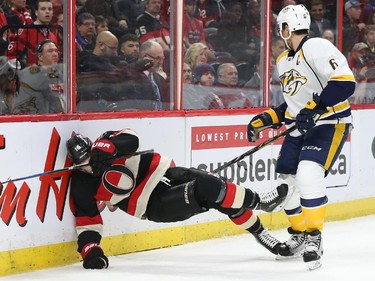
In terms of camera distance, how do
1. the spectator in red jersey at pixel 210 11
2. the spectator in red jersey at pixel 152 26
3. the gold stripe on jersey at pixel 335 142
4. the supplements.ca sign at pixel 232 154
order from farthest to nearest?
1. the spectator in red jersey at pixel 210 11
2. the supplements.ca sign at pixel 232 154
3. the spectator in red jersey at pixel 152 26
4. the gold stripe on jersey at pixel 335 142

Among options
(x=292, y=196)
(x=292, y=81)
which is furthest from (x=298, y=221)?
(x=292, y=81)

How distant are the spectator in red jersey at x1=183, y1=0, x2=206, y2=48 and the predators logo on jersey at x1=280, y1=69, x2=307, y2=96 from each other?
1015mm

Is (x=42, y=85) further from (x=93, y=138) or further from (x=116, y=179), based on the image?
(x=116, y=179)

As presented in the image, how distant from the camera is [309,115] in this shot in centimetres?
558

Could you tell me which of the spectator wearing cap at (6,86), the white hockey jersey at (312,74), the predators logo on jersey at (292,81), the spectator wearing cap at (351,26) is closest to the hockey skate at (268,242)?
the white hockey jersey at (312,74)

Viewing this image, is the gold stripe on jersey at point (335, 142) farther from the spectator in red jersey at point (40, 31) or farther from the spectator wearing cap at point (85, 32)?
the spectator in red jersey at point (40, 31)

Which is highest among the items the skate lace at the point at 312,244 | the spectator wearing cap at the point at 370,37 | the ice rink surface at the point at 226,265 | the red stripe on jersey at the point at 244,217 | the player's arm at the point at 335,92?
the spectator wearing cap at the point at 370,37

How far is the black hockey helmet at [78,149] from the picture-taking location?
18.5 feet

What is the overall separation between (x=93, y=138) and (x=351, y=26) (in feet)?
9.79

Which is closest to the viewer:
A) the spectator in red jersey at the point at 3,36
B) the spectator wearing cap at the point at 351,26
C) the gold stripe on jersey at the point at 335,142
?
the spectator in red jersey at the point at 3,36

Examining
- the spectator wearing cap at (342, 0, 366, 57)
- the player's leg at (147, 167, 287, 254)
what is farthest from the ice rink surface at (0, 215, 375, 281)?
Result: the spectator wearing cap at (342, 0, 366, 57)

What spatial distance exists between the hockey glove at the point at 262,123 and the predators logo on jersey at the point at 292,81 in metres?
0.20

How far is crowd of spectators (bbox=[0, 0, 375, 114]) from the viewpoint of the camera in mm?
5598

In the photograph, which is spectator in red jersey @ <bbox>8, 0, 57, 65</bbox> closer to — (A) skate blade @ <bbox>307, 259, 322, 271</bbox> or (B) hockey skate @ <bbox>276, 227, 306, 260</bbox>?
(B) hockey skate @ <bbox>276, 227, 306, 260</bbox>
